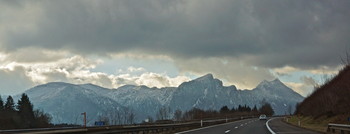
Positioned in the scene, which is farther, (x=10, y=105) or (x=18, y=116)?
(x=10, y=105)

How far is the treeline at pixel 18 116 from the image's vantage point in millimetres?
85312

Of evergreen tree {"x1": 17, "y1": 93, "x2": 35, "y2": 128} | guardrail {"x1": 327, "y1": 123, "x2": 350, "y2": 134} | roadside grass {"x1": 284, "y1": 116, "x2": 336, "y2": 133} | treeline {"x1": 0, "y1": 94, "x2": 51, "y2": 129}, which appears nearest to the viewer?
guardrail {"x1": 327, "y1": 123, "x2": 350, "y2": 134}

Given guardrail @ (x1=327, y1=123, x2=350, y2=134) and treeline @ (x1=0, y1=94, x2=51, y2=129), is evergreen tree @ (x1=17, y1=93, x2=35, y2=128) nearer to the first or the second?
treeline @ (x1=0, y1=94, x2=51, y2=129)

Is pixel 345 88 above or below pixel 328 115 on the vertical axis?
above

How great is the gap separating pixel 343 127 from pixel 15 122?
7868 cm

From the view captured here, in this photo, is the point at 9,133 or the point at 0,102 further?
the point at 0,102

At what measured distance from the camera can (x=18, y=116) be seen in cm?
9300

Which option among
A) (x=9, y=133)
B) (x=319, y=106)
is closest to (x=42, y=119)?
(x=9, y=133)

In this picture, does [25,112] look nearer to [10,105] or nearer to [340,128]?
[10,105]

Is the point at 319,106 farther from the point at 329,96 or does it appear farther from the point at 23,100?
the point at 23,100

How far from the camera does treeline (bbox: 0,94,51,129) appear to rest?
85312 mm

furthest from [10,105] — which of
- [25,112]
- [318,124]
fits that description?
[318,124]

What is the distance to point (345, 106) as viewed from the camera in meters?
44.6

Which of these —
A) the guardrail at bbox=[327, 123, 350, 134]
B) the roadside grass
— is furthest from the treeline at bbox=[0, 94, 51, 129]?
the guardrail at bbox=[327, 123, 350, 134]
